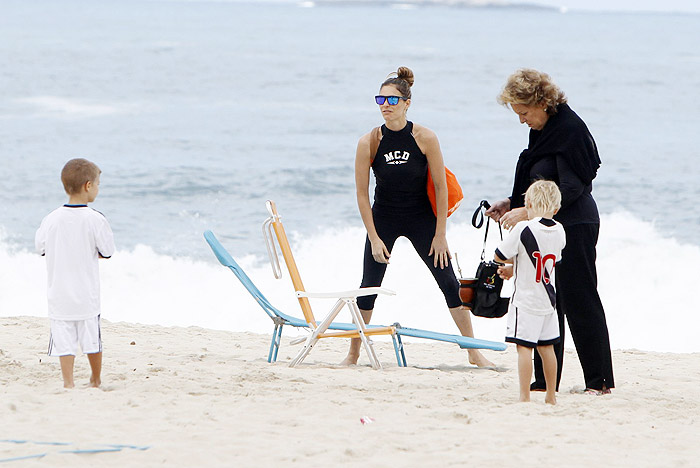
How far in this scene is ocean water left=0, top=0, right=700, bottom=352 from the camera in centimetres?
1018

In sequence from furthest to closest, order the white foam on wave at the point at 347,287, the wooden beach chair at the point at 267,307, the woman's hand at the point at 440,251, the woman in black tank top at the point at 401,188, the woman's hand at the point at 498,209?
the white foam on wave at the point at 347,287, the wooden beach chair at the point at 267,307, the woman's hand at the point at 440,251, the woman in black tank top at the point at 401,188, the woman's hand at the point at 498,209

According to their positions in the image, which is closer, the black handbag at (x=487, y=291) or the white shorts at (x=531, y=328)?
the white shorts at (x=531, y=328)

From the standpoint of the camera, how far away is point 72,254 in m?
4.28

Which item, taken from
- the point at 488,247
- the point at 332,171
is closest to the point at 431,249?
the point at 488,247

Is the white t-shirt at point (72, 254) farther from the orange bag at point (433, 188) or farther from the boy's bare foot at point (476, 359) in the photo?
the boy's bare foot at point (476, 359)

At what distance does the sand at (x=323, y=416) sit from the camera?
3428 mm

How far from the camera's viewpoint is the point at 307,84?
33906mm

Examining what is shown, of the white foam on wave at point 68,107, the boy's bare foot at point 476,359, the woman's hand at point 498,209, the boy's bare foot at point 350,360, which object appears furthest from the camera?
the white foam on wave at point 68,107

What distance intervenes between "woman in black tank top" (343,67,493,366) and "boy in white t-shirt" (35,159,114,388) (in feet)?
5.05

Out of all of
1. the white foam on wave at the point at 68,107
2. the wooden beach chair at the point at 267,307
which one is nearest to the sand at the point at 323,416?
the wooden beach chair at the point at 267,307

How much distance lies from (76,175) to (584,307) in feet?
8.80

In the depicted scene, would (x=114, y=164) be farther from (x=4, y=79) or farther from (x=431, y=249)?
(x=4, y=79)

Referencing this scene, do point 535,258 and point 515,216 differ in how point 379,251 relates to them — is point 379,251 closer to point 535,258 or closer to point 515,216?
point 515,216

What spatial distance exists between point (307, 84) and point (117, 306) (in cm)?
2513
